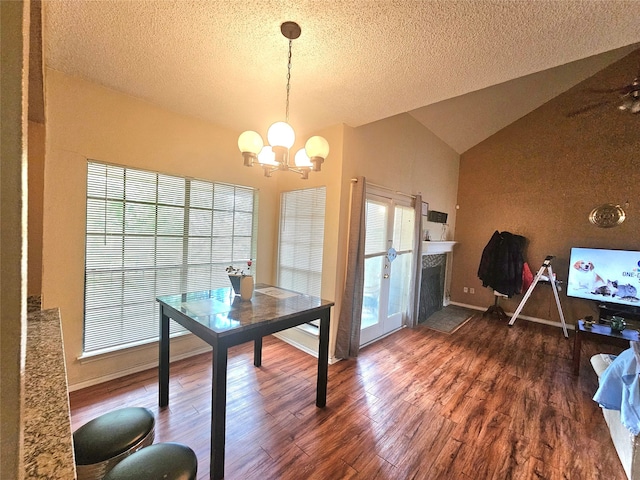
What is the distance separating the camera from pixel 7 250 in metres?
0.31

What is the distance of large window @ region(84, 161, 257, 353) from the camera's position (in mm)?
2287

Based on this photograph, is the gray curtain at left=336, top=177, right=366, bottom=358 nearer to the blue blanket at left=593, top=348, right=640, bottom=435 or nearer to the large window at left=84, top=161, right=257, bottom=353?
the large window at left=84, top=161, right=257, bottom=353

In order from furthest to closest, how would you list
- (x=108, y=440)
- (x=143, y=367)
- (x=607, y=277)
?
(x=607, y=277), (x=143, y=367), (x=108, y=440)

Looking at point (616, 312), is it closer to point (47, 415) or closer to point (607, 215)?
point (607, 215)

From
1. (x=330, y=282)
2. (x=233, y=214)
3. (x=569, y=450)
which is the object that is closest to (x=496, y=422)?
(x=569, y=450)

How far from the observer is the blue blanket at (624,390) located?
1546mm

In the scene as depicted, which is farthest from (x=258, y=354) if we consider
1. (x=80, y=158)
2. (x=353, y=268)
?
(x=80, y=158)

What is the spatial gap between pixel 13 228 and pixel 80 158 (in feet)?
8.33

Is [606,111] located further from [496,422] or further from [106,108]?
[106,108]

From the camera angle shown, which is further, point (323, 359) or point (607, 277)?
point (607, 277)

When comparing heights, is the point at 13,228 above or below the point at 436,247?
above

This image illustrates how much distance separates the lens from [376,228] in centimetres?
329

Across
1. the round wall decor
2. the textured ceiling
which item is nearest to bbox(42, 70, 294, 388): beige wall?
the textured ceiling

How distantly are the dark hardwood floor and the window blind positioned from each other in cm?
85
